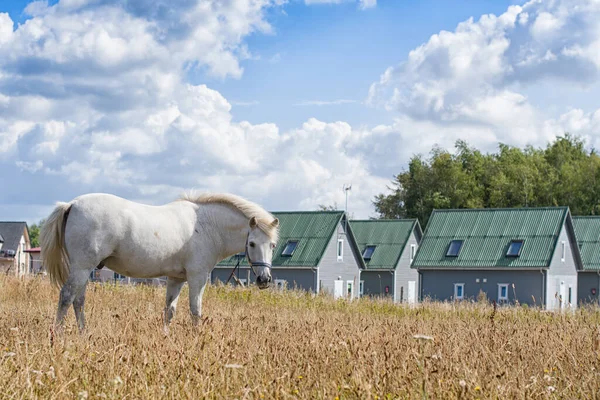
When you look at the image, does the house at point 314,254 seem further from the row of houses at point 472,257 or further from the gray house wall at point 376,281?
the gray house wall at point 376,281

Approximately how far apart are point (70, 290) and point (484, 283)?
136 ft

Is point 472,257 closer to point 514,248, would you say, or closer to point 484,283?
point 484,283

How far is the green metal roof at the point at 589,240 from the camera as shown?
5341 cm

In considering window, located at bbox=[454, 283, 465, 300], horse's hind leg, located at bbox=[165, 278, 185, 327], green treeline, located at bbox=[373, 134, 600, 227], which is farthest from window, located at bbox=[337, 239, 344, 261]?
horse's hind leg, located at bbox=[165, 278, 185, 327]

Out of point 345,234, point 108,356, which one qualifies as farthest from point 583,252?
point 108,356

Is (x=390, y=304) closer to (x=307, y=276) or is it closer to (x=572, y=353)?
(x=572, y=353)

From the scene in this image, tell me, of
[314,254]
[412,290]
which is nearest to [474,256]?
[314,254]

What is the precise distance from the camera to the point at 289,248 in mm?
52344

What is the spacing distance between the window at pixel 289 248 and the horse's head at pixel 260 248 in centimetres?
4058

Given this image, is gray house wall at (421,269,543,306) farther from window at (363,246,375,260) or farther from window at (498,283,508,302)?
window at (363,246,375,260)

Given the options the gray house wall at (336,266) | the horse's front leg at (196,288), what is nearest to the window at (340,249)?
the gray house wall at (336,266)

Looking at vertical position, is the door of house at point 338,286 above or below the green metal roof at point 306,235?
below

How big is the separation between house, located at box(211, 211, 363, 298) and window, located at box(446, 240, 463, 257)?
632 cm

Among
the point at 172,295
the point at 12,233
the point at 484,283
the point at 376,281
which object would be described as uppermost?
the point at 12,233
